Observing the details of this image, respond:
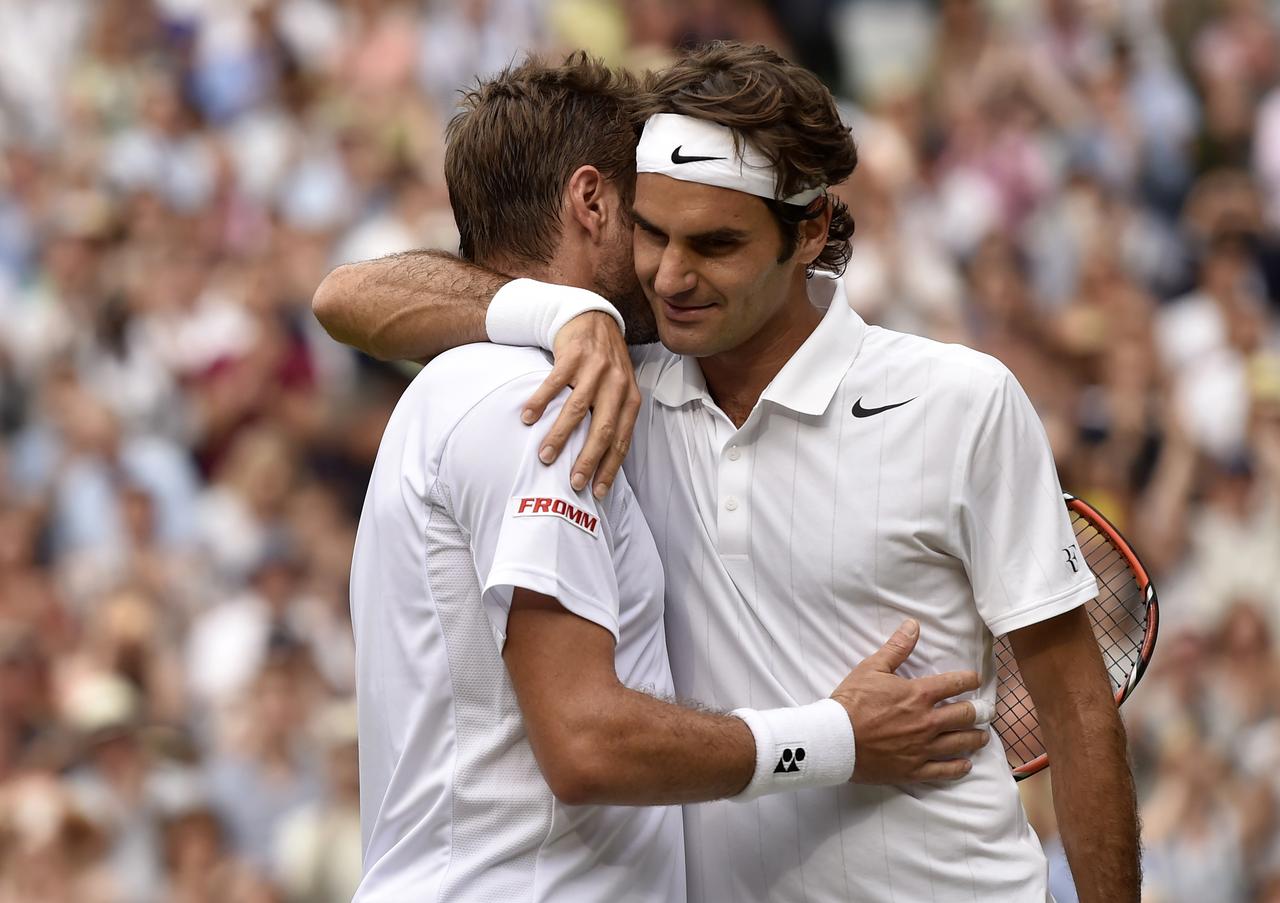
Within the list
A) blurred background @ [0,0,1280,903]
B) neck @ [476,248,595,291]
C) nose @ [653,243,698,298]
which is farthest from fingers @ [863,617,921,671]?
blurred background @ [0,0,1280,903]

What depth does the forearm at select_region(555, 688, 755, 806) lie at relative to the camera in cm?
258

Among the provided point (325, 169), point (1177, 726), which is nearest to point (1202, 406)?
point (1177, 726)

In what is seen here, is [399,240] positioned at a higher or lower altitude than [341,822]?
higher

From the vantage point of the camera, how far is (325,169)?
9945 mm

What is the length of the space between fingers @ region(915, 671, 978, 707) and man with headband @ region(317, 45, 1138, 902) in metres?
0.07

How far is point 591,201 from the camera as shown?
3082 millimetres

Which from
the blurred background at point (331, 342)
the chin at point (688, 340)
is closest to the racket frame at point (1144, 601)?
the chin at point (688, 340)

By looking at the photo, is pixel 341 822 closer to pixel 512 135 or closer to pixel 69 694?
pixel 69 694

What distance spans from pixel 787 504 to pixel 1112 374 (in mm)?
5297

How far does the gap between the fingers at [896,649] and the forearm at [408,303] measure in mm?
853

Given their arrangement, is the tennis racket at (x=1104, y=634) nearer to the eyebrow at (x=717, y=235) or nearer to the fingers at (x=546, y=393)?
the eyebrow at (x=717, y=235)

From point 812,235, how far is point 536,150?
50 centimetres

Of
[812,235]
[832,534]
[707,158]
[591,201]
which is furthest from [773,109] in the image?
[832,534]

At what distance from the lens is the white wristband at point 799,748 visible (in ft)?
9.03
